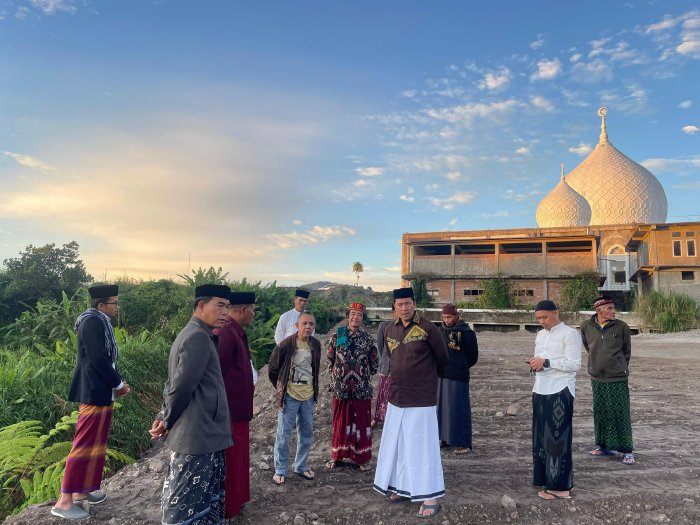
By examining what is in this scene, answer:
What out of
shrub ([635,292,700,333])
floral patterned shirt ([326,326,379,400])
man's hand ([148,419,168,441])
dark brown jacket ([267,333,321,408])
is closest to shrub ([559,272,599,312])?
shrub ([635,292,700,333])

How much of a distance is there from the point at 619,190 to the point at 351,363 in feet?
121

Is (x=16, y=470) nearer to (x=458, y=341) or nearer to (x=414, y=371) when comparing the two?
(x=414, y=371)

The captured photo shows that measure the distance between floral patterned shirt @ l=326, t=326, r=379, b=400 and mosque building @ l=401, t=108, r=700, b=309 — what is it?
75.3 ft

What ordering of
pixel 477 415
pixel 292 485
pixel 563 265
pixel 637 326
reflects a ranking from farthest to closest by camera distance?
pixel 563 265 < pixel 637 326 < pixel 477 415 < pixel 292 485

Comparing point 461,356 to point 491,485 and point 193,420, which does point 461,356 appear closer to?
point 491,485

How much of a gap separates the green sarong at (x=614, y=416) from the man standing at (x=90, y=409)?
5.30 meters

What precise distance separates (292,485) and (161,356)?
6.39m

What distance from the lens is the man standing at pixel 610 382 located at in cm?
536

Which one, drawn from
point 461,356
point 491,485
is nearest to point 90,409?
point 491,485

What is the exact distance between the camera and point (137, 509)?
4.13 meters

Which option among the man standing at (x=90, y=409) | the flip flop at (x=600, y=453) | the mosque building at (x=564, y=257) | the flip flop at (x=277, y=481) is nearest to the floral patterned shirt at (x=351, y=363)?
the flip flop at (x=277, y=481)

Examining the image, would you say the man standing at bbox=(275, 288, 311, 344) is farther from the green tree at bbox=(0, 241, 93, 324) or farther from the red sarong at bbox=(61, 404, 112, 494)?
the green tree at bbox=(0, 241, 93, 324)

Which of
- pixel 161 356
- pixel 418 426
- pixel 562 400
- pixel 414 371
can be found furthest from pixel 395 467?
pixel 161 356

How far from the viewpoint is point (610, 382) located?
5.43m
